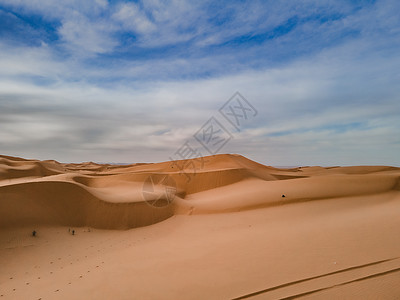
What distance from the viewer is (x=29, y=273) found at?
5.94m

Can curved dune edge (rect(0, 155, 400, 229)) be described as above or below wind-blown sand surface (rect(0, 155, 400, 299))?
above

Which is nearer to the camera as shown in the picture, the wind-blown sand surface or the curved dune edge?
the wind-blown sand surface

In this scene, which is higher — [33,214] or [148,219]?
[33,214]

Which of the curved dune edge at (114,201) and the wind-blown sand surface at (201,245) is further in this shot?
the curved dune edge at (114,201)

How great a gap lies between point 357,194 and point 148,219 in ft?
38.4

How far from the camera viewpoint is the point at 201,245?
6883 mm

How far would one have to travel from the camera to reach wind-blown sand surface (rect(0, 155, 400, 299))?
13.5 feet

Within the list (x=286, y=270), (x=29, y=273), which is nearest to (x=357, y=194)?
(x=286, y=270)

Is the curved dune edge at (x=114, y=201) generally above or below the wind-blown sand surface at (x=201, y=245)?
above

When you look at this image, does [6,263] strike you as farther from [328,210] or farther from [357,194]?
[357,194]

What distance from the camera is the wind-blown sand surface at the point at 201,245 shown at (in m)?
4.12

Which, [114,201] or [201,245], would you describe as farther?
[114,201]

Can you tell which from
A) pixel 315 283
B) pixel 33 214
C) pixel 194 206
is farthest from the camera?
pixel 194 206

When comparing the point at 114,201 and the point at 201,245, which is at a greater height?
the point at 114,201
